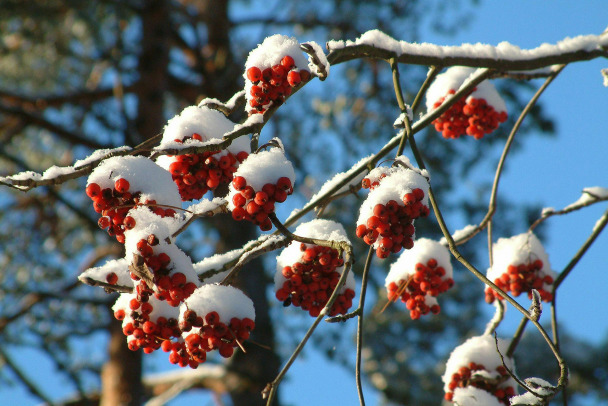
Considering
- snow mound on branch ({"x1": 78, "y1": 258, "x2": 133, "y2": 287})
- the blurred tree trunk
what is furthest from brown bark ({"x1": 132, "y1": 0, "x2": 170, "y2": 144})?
snow mound on branch ({"x1": 78, "y1": 258, "x2": 133, "y2": 287})

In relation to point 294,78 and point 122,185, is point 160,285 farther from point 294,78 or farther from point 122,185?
point 294,78

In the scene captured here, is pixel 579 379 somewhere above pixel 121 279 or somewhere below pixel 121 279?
above

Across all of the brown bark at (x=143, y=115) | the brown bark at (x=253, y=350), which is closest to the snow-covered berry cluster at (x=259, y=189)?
the brown bark at (x=253, y=350)

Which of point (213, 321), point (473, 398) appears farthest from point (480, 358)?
point (213, 321)

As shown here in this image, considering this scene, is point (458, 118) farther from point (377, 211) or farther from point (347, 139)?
point (347, 139)

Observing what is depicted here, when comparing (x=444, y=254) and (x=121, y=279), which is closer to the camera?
(x=121, y=279)

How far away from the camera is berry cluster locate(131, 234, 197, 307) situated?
164cm

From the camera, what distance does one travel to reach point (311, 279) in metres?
2.17

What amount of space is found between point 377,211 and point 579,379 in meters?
11.5

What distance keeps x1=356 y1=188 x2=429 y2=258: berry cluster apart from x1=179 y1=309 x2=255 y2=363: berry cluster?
445 millimetres

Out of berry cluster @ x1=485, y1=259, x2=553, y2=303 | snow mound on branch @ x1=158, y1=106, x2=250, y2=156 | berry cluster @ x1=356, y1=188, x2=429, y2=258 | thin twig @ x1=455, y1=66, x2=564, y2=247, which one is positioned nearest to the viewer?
berry cluster @ x1=356, y1=188, x2=429, y2=258

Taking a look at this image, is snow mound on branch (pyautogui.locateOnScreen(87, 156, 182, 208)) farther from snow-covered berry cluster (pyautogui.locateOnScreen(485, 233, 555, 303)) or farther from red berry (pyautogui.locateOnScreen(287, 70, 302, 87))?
snow-covered berry cluster (pyautogui.locateOnScreen(485, 233, 555, 303))

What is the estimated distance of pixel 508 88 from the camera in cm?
869

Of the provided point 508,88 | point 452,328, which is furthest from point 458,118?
point 452,328
